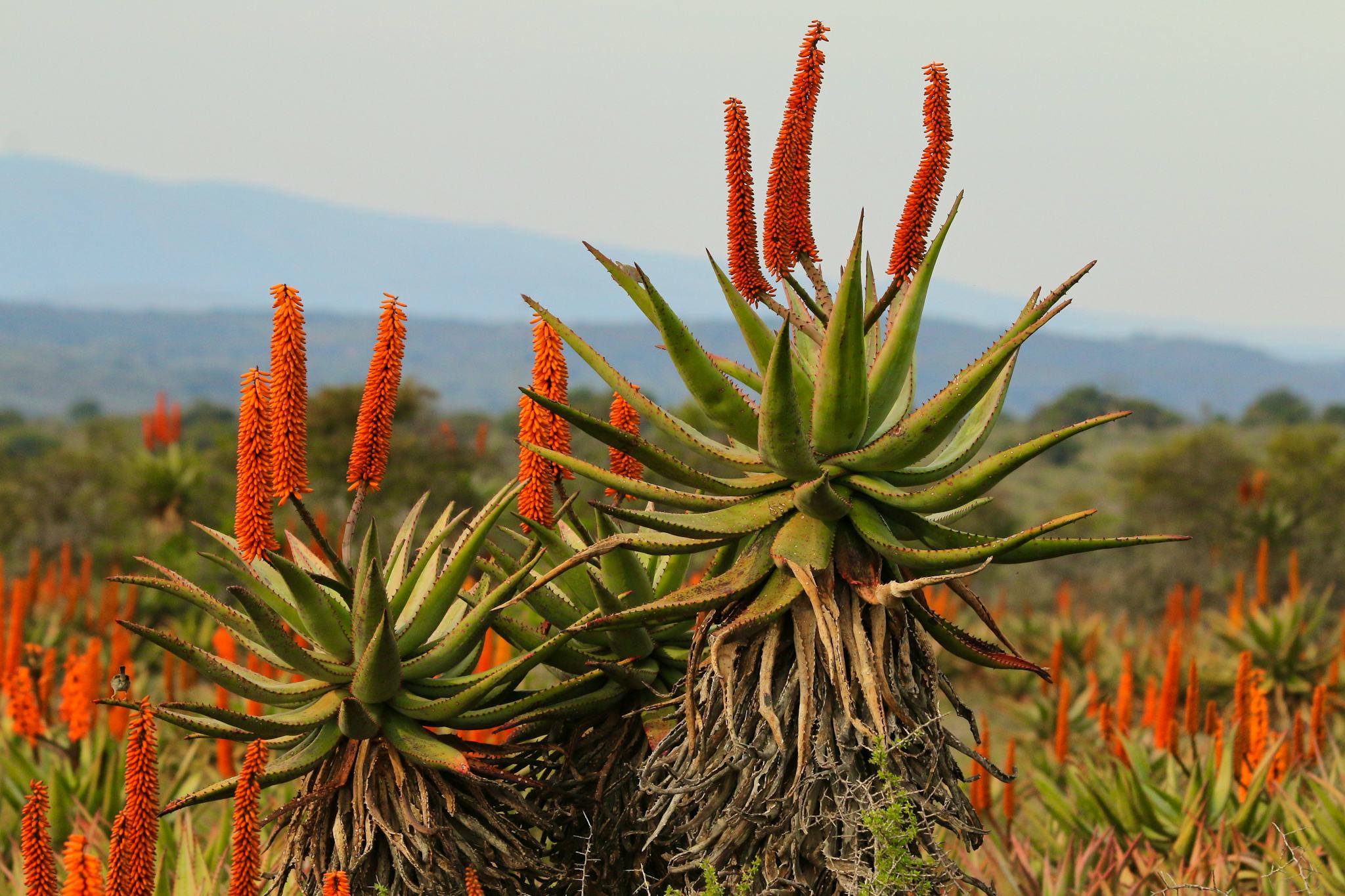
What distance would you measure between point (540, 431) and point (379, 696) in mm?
1040

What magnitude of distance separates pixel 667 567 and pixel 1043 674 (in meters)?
1.50

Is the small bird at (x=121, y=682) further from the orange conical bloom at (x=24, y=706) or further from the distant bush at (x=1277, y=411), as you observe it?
the distant bush at (x=1277, y=411)

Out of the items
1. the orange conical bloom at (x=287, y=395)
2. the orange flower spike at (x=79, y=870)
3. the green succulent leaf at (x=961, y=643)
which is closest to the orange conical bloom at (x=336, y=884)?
the orange flower spike at (x=79, y=870)

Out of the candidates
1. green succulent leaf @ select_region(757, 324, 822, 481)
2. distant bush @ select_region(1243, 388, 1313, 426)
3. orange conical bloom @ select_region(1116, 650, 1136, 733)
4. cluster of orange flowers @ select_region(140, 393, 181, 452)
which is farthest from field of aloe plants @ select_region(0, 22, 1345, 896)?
distant bush @ select_region(1243, 388, 1313, 426)

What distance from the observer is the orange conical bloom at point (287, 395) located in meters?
4.27

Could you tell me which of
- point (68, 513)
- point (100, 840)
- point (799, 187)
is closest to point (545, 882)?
point (799, 187)

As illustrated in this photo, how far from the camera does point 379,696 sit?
4.22 metres

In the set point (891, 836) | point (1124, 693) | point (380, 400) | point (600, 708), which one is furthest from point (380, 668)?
point (1124, 693)

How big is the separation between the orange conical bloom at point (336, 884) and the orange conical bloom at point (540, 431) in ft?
4.82

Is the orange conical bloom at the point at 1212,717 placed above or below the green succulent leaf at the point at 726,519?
below

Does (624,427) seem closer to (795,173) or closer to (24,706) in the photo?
(795,173)

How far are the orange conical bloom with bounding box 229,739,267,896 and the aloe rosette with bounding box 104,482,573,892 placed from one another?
365 millimetres

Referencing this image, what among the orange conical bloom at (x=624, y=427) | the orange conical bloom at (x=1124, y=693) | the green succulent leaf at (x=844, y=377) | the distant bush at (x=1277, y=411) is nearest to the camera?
the green succulent leaf at (x=844, y=377)

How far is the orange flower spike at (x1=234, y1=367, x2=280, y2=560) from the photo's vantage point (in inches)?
167
